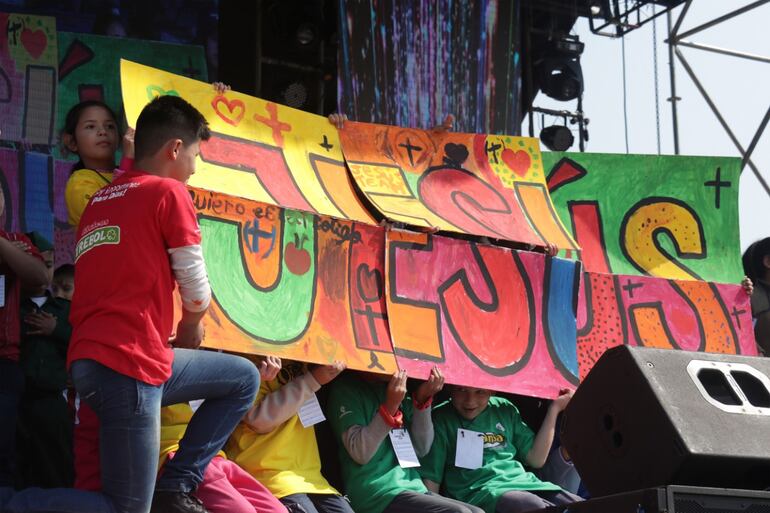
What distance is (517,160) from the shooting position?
6809 mm

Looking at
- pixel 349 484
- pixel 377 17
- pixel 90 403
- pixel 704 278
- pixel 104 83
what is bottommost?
pixel 349 484

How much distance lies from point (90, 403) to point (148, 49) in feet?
15.9

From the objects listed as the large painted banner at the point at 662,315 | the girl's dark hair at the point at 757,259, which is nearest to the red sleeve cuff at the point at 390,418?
the large painted banner at the point at 662,315

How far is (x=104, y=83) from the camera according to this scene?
7.81 m

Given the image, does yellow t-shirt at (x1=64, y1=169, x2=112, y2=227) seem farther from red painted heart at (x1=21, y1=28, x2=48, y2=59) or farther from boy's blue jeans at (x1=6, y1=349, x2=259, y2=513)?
red painted heart at (x1=21, y1=28, x2=48, y2=59)

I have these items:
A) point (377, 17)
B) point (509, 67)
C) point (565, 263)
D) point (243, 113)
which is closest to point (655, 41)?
point (509, 67)

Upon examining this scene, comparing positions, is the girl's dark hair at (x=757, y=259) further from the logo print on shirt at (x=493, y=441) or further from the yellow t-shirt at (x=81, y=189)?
the yellow t-shirt at (x=81, y=189)

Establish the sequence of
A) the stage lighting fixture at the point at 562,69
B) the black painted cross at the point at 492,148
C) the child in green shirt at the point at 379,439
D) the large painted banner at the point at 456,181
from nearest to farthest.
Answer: the child in green shirt at the point at 379,439, the large painted banner at the point at 456,181, the black painted cross at the point at 492,148, the stage lighting fixture at the point at 562,69

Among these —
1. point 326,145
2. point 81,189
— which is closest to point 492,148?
point 326,145

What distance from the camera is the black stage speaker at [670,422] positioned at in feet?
12.9

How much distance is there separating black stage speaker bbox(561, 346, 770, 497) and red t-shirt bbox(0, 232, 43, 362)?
2357 millimetres

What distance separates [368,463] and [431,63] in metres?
3.81

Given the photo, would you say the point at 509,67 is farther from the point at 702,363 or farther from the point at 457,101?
the point at 702,363

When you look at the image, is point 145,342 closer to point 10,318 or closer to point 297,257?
point 10,318
